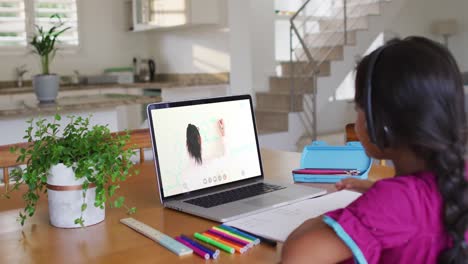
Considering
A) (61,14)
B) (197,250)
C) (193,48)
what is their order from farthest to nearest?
1. (61,14)
2. (193,48)
3. (197,250)

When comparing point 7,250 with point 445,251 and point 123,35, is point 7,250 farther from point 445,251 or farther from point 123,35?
point 123,35

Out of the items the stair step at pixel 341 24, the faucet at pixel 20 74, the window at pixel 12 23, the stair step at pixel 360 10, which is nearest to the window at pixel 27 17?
the window at pixel 12 23

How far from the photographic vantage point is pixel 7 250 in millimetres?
1025

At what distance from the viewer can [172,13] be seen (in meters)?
5.05

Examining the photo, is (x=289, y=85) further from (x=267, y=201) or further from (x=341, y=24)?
(x=267, y=201)

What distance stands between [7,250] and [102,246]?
18 cm

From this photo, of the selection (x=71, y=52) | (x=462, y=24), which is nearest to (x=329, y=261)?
(x=71, y=52)

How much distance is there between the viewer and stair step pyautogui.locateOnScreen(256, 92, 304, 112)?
18.9 ft

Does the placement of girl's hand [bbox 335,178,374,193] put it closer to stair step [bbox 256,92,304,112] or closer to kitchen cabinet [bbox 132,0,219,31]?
kitchen cabinet [bbox 132,0,219,31]

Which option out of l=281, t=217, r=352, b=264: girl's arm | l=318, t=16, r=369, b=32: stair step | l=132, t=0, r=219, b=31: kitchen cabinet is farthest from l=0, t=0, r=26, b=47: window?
l=281, t=217, r=352, b=264: girl's arm

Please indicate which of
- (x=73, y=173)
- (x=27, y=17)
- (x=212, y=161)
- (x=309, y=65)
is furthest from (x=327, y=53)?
(x=73, y=173)

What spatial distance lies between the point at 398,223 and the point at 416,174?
0.31 feet

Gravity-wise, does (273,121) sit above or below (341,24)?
below

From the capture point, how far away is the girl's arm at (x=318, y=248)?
80 centimetres
